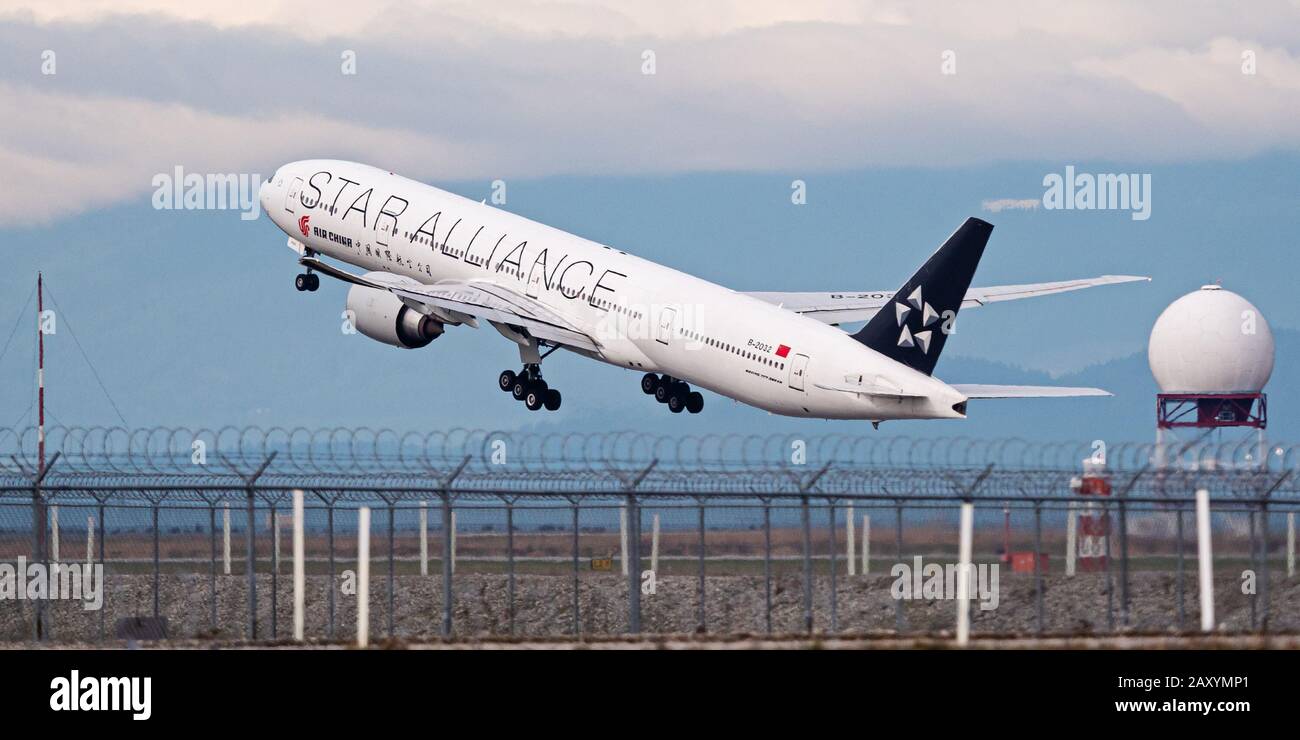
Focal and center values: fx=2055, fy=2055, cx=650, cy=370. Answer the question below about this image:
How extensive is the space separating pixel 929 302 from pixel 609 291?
38.3 feet

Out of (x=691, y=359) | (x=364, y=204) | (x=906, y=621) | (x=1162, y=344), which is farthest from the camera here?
(x=1162, y=344)

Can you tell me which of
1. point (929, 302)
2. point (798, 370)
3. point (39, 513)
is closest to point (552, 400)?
point (798, 370)

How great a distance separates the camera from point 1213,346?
90.0 meters

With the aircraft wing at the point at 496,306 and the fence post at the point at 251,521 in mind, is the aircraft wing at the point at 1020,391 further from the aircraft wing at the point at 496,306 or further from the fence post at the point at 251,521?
the fence post at the point at 251,521

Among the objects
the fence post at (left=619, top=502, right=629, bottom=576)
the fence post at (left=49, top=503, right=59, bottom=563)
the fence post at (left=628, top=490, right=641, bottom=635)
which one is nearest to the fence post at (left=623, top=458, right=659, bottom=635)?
the fence post at (left=628, top=490, right=641, bottom=635)

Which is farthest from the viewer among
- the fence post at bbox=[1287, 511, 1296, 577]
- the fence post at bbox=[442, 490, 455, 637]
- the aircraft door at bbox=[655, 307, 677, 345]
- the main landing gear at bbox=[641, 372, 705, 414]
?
the main landing gear at bbox=[641, 372, 705, 414]

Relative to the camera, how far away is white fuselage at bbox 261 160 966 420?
56469 mm

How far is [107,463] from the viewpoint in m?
35.1

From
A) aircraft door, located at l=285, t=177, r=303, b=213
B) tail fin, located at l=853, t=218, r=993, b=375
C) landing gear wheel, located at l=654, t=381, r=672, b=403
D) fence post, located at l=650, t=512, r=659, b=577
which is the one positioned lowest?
fence post, located at l=650, t=512, r=659, b=577

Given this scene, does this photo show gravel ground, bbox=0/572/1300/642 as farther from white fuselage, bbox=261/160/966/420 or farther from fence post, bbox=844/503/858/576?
white fuselage, bbox=261/160/966/420

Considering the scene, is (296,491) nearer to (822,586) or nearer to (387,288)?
(822,586)

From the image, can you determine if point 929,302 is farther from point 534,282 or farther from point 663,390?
point 534,282
